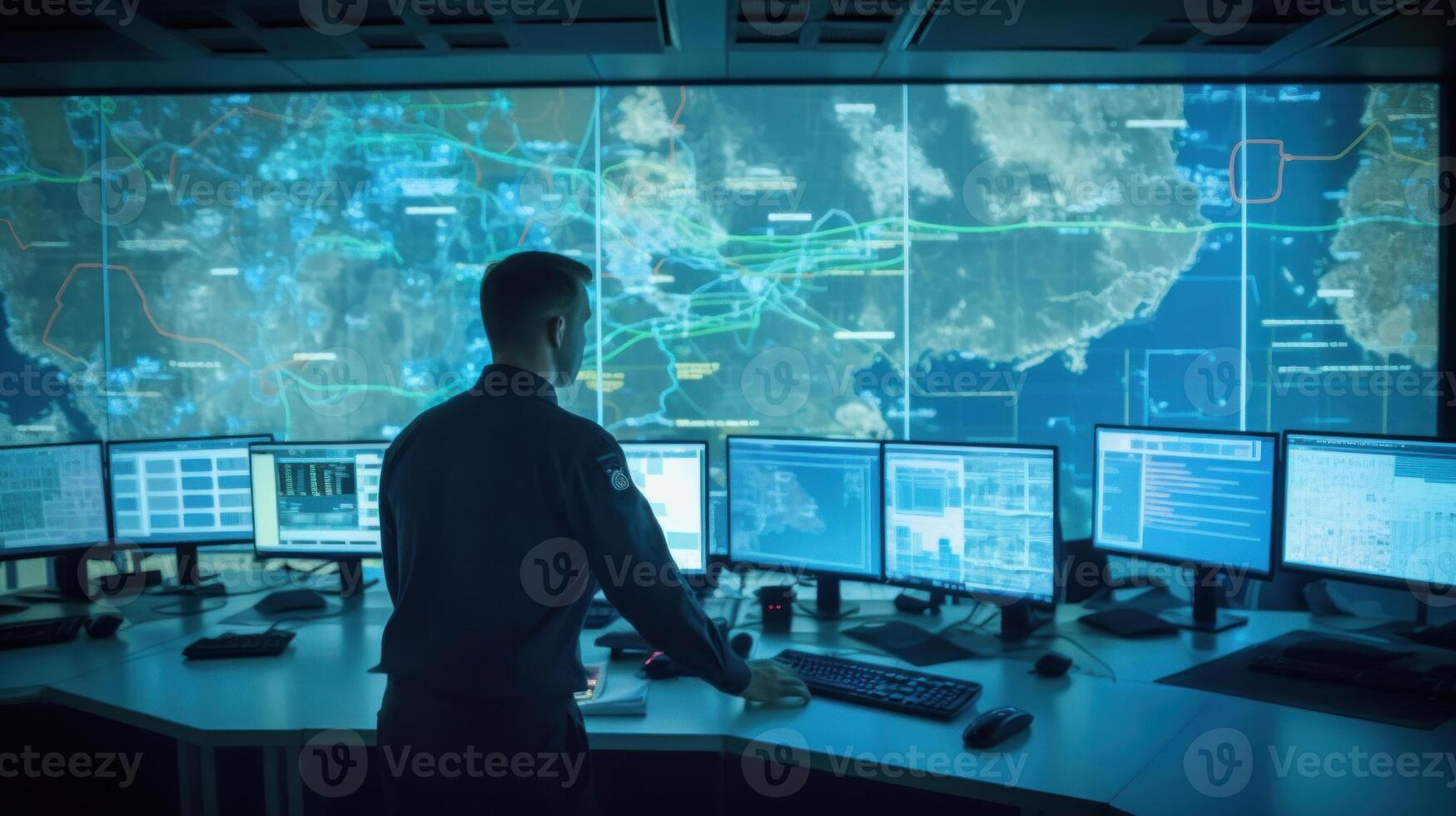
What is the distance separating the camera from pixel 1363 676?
1767 millimetres

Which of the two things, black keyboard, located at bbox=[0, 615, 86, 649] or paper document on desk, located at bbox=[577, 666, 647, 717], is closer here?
paper document on desk, located at bbox=[577, 666, 647, 717]

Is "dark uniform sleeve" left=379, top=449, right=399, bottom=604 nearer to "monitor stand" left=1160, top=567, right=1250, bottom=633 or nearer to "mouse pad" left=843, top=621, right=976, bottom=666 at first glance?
"mouse pad" left=843, top=621, right=976, bottom=666

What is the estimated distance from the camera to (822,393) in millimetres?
3074

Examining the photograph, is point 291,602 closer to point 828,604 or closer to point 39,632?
point 39,632

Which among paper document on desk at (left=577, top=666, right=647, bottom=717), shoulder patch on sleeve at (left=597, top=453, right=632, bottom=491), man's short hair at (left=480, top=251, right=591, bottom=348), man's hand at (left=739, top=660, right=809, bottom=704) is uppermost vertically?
man's short hair at (left=480, top=251, right=591, bottom=348)

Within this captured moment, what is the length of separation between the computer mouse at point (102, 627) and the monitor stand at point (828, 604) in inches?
72.4

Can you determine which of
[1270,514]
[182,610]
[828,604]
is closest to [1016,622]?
[828,604]

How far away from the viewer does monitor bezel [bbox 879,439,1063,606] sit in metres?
1.99

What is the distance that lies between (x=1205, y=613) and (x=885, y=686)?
3.30 ft

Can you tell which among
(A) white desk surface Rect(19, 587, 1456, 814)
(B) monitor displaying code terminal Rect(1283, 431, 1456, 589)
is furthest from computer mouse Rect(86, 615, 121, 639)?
(B) monitor displaying code terminal Rect(1283, 431, 1456, 589)

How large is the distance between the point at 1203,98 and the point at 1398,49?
55 cm

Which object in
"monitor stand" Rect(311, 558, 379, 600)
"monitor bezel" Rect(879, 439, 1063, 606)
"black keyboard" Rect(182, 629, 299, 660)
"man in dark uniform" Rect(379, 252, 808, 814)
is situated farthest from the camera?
"monitor stand" Rect(311, 558, 379, 600)

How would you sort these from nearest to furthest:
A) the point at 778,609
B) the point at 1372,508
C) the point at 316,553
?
1. the point at 1372,508
2. the point at 778,609
3. the point at 316,553

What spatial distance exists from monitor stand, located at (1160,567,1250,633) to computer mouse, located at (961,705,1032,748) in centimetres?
86
